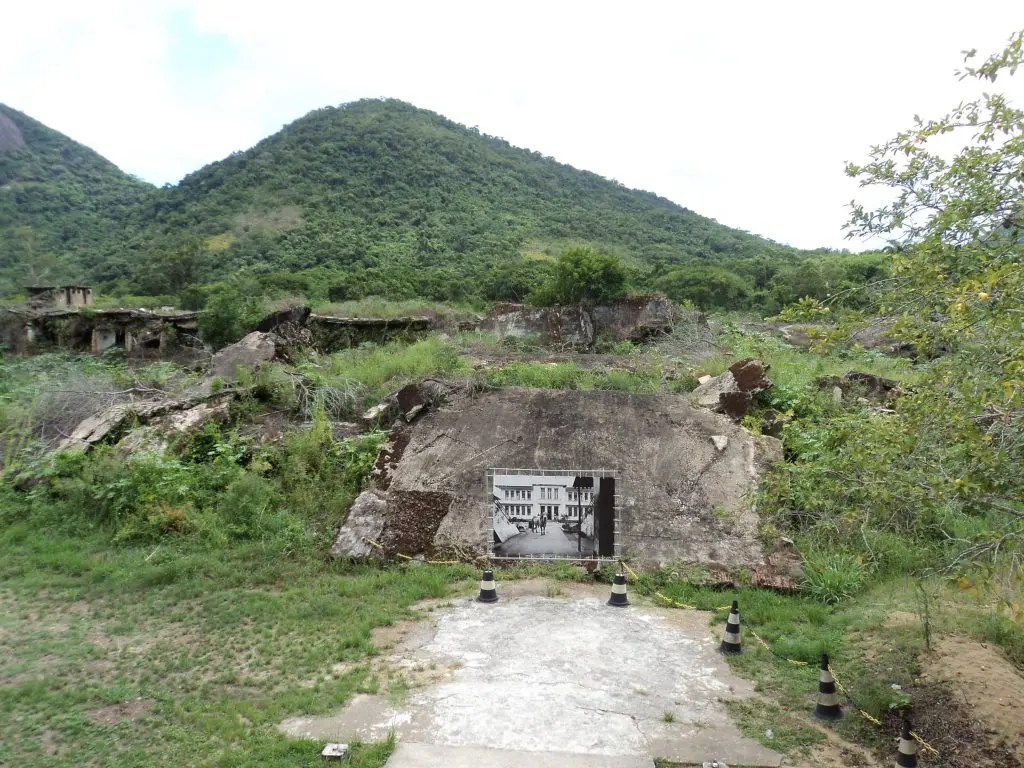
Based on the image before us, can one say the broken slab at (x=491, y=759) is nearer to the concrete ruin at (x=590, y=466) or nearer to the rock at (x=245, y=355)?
the concrete ruin at (x=590, y=466)

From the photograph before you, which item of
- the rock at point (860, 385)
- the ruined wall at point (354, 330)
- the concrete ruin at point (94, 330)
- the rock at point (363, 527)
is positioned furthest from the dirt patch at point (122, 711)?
the concrete ruin at point (94, 330)

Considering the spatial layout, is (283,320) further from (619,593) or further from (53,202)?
(53,202)

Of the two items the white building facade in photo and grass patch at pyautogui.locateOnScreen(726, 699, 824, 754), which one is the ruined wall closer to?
the white building facade in photo

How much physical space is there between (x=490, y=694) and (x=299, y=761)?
4.35ft

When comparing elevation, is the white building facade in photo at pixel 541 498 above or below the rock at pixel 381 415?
below

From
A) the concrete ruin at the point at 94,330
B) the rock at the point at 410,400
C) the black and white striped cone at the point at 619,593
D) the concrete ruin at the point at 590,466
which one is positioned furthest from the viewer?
the concrete ruin at the point at 94,330

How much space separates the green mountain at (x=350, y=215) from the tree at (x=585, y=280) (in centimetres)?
705

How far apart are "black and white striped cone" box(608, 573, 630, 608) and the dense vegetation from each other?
66.2 ft

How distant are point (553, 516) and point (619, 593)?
134 centimetres

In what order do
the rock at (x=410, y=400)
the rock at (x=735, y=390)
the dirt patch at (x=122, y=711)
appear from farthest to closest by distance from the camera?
the rock at (x=410, y=400), the rock at (x=735, y=390), the dirt patch at (x=122, y=711)

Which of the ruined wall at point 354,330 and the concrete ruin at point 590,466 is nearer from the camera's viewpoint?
the concrete ruin at point 590,466

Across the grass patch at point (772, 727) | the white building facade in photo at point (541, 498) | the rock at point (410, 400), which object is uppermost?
the rock at point (410, 400)

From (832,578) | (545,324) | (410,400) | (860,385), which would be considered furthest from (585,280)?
(832,578)

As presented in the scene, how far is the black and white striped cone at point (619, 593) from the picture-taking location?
6.29m
